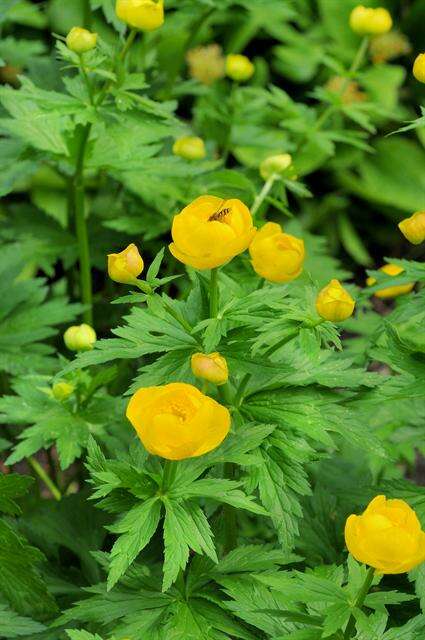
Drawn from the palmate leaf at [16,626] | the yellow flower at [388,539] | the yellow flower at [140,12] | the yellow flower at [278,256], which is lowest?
the palmate leaf at [16,626]

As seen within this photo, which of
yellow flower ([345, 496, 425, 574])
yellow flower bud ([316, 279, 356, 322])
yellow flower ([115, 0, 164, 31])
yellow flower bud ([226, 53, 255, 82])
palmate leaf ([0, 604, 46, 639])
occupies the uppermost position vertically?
yellow flower ([115, 0, 164, 31])

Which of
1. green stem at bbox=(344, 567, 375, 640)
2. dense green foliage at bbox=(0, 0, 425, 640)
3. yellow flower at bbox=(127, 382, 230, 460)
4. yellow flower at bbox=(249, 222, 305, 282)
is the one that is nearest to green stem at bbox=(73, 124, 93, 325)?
dense green foliage at bbox=(0, 0, 425, 640)

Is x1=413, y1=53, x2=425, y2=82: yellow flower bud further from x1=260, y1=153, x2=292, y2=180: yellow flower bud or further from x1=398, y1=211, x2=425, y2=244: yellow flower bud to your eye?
x1=260, y1=153, x2=292, y2=180: yellow flower bud

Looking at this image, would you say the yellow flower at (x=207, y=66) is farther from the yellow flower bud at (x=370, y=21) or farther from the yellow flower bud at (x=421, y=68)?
the yellow flower bud at (x=421, y=68)

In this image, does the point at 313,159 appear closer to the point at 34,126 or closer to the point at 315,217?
the point at 315,217

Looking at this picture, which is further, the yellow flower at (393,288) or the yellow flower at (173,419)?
the yellow flower at (393,288)

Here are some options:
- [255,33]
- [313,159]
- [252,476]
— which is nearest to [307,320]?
[252,476]

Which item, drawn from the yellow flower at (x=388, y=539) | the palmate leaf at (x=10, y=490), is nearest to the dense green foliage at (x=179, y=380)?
the palmate leaf at (x=10, y=490)
